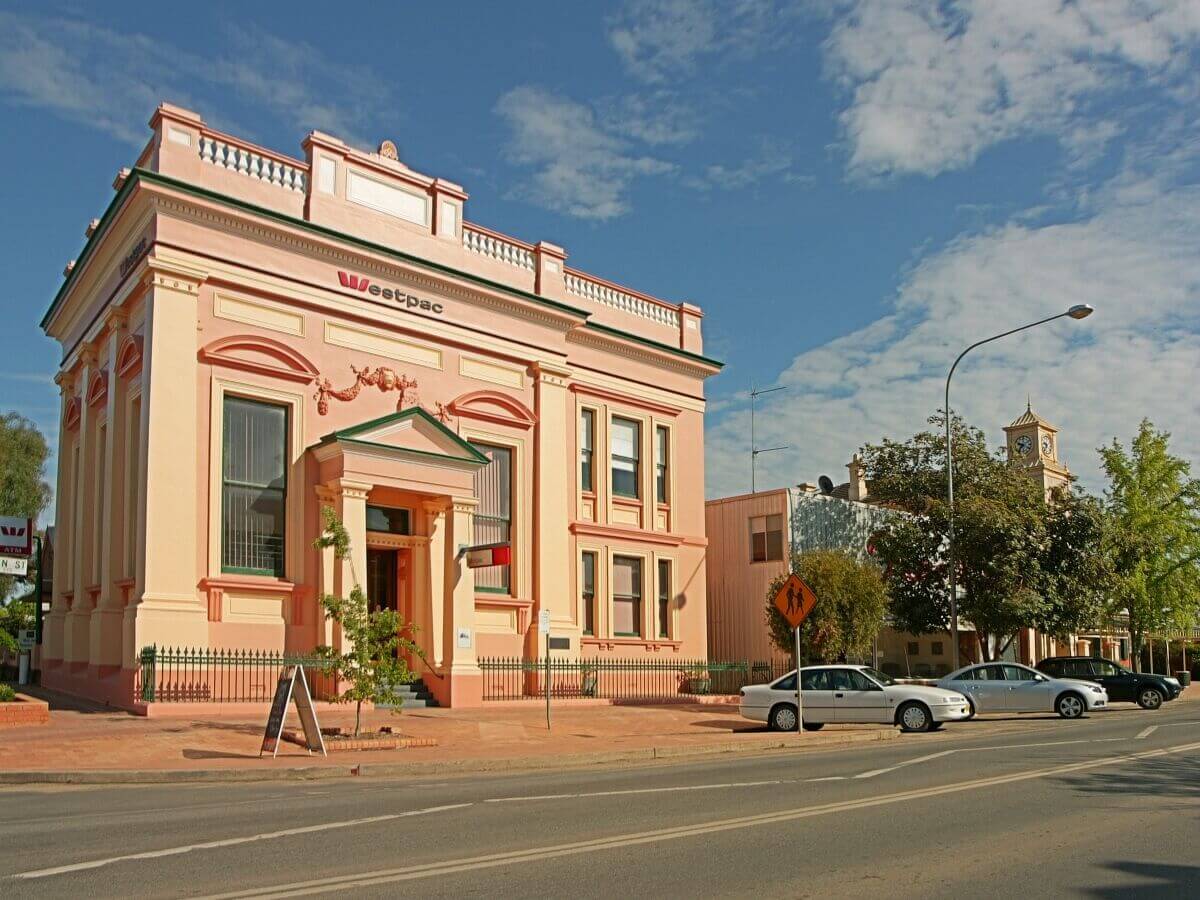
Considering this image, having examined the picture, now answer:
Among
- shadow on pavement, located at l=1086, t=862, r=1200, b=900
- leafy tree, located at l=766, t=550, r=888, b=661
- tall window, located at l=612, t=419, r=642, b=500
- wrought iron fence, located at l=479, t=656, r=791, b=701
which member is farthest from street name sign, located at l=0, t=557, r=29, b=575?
shadow on pavement, located at l=1086, t=862, r=1200, b=900

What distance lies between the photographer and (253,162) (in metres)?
23.7

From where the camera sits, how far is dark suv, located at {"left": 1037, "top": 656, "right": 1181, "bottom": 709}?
31469mm

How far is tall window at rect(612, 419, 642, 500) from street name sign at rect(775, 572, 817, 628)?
402 inches

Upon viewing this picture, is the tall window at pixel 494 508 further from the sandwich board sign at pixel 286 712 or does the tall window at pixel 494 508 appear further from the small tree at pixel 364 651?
the sandwich board sign at pixel 286 712

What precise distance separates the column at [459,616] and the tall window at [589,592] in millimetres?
5044

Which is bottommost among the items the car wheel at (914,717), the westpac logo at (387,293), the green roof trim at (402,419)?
the car wheel at (914,717)

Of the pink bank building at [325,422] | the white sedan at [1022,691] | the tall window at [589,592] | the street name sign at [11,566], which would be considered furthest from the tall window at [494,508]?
the white sedan at [1022,691]

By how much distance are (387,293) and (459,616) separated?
23.5ft

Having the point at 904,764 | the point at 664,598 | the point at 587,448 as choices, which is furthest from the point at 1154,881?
the point at 664,598

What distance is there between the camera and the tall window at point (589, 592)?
1174 inches

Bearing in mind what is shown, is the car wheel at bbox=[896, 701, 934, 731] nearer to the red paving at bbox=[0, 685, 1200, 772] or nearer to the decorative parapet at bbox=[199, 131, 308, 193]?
the red paving at bbox=[0, 685, 1200, 772]

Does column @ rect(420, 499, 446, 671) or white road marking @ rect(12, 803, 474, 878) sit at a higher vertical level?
column @ rect(420, 499, 446, 671)

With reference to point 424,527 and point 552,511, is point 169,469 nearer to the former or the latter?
point 424,527

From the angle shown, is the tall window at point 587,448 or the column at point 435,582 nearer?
the column at point 435,582
